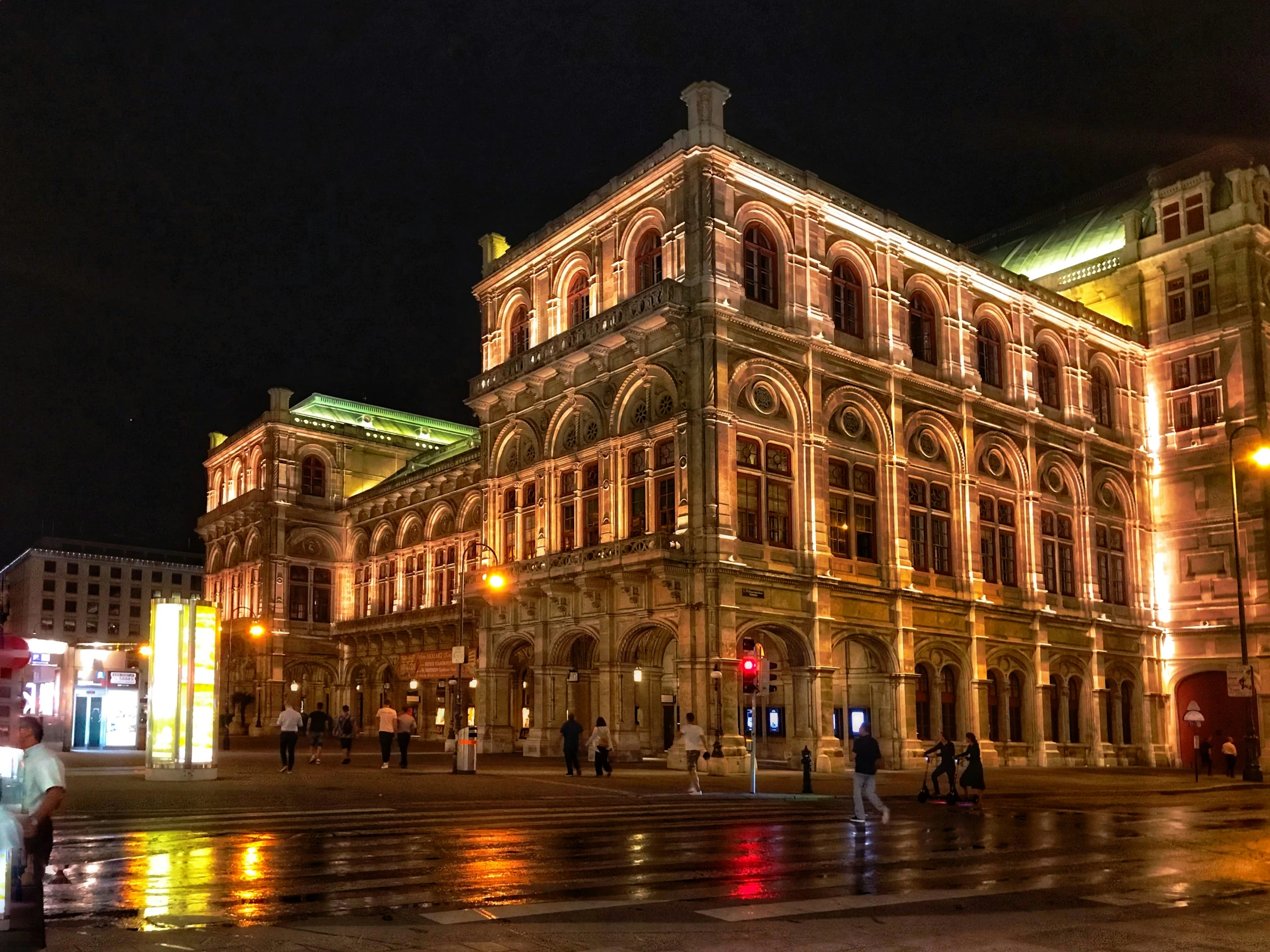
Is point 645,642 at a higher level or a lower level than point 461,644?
higher

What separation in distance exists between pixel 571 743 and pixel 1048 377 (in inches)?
1118

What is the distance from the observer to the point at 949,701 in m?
42.6

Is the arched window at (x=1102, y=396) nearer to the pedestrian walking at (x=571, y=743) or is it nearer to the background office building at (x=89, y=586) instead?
the pedestrian walking at (x=571, y=743)

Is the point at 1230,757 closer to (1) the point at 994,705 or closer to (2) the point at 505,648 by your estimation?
(1) the point at 994,705

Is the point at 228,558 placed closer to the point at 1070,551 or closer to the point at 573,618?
the point at 573,618

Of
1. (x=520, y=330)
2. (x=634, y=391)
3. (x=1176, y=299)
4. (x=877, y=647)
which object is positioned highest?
(x=1176, y=299)

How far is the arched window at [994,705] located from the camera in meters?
44.0

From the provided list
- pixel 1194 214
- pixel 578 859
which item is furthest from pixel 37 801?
pixel 1194 214

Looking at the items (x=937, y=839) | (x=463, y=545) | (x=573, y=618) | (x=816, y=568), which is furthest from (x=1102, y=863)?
(x=463, y=545)

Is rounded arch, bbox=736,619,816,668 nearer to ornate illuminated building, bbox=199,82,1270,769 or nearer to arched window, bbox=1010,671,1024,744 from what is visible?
ornate illuminated building, bbox=199,82,1270,769

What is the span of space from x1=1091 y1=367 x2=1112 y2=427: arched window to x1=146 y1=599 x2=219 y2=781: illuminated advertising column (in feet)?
126

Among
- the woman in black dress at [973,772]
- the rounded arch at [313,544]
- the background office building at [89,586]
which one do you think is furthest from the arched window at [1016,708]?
the background office building at [89,586]

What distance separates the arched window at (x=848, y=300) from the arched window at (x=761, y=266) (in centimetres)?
305

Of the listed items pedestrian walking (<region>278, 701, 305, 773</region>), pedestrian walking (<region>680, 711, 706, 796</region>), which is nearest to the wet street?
pedestrian walking (<region>680, 711, 706, 796</region>)
